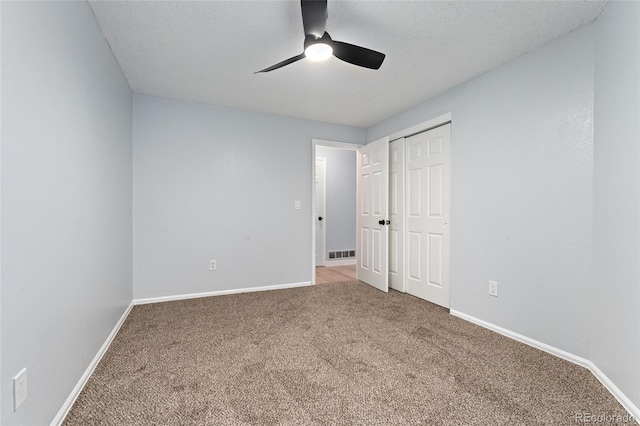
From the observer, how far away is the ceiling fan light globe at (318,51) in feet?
5.89

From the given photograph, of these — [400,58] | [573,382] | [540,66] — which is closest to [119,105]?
[400,58]

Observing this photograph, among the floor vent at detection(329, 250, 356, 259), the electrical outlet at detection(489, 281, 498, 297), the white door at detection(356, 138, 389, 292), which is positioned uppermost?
the white door at detection(356, 138, 389, 292)

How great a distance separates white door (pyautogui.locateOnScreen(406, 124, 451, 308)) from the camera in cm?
314

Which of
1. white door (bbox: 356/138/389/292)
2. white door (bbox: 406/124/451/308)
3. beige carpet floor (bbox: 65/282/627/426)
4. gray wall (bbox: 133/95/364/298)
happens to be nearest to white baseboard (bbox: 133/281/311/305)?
gray wall (bbox: 133/95/364/298)

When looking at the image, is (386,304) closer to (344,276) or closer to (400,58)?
(344,276)

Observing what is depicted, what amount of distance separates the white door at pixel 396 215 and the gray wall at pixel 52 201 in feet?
10.1

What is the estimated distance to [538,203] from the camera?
2207 millimetres

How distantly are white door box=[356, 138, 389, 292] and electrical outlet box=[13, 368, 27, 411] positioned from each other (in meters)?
3.30

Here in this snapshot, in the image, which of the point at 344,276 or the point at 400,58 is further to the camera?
the point at 344,276

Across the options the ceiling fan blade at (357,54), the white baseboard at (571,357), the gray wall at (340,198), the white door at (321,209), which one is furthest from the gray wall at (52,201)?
the gray wall at (340,198)

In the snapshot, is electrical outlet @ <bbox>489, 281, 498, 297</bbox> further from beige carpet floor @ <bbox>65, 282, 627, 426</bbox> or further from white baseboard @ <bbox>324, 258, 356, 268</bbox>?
white baseboard @ <bbox>324, 258, 356, 268</bbox>

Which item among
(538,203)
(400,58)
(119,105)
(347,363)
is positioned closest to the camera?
(347,363)

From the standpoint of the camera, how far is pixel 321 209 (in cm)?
572

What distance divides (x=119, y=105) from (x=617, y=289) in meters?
3.91
